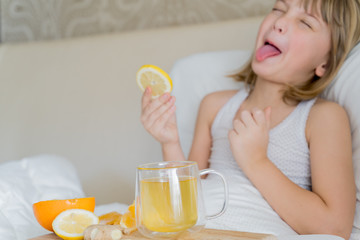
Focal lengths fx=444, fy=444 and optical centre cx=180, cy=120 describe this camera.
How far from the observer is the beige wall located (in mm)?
1822

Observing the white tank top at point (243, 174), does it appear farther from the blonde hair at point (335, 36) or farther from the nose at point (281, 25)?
the nose at point (281, 25)

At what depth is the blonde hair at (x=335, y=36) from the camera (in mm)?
1154

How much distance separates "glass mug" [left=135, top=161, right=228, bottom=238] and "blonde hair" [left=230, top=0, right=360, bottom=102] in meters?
0.62

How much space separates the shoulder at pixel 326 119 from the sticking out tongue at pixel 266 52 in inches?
7.0

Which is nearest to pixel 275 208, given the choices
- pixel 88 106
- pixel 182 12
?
pixel 88 106

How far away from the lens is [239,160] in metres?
1.05

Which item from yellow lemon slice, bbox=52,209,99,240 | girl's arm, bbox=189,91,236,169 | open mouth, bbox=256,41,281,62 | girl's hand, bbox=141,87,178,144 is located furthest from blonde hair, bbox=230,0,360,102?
yellow lemon slice, bbox=52,209,99,240

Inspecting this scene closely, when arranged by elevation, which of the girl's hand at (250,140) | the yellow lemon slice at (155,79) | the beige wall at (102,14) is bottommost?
the girl's hand at (250,140)

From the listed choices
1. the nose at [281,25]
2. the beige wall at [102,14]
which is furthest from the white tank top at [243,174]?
the beige wall at [102,14]

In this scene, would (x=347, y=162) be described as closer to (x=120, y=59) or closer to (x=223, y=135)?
(x=223, y=135)

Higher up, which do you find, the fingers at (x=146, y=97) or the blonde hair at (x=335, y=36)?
the blonde hair at (x=335, y=36)

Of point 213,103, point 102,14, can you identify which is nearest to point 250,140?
point 213,103

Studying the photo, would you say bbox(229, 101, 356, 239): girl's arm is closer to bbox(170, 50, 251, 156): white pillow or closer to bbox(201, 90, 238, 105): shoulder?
bbox(201, 90, 238, 105): shoulder

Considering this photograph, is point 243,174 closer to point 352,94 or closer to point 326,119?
point 326,119
